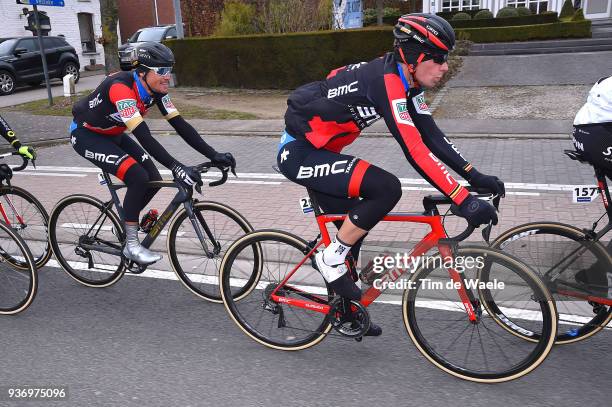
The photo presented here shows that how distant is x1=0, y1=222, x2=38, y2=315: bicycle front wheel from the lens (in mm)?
4152

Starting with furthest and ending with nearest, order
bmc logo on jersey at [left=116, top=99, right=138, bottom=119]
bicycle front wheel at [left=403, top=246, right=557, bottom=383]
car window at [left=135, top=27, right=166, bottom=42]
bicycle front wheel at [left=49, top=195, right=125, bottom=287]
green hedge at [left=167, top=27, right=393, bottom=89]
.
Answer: car window at [left=135, top=27, right=166, bottom=42] → green hedge at [left=167, top=27, right=393, bottom=89] → bicycle front wheel at [left=49, top=195, right=125, bottom=287] → bmc logo on jersey at [left=116, top=99, right=138, bottom=119] → bicycle front wheel at [left=403, top=246, right=557, bottom=383]

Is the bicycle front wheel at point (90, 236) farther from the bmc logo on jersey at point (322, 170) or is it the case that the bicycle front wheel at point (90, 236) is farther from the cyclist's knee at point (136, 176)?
the bmc logo on jersey at point (322, 170)

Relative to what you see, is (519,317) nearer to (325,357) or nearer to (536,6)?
(325,357)

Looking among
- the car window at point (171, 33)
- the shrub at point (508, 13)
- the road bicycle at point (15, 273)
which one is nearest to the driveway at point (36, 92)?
the car window at point (171, 33)

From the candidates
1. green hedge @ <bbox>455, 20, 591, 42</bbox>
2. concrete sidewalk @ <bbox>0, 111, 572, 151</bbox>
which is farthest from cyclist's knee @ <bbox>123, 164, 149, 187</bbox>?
green hedge @ <bbox>455, 20, 591, 42</bbox>

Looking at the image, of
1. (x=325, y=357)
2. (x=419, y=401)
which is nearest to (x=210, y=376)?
(x=325, y=357)

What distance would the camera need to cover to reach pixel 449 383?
3164 millimetres

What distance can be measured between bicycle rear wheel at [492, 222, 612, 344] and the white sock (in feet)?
3.13

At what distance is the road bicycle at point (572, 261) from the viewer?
3285 mm

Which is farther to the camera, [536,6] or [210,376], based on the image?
[536,6]

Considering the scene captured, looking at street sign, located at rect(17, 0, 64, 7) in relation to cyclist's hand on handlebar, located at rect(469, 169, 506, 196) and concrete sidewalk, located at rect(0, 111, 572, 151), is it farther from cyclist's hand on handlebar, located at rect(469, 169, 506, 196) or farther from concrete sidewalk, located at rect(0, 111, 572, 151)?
cyclist's hand on handlebar, located at rect(469, 169, 506, 196)

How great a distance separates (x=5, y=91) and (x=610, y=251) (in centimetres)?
2145

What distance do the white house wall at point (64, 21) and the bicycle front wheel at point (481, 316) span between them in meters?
29.1

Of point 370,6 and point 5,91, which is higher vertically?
point 370,6
